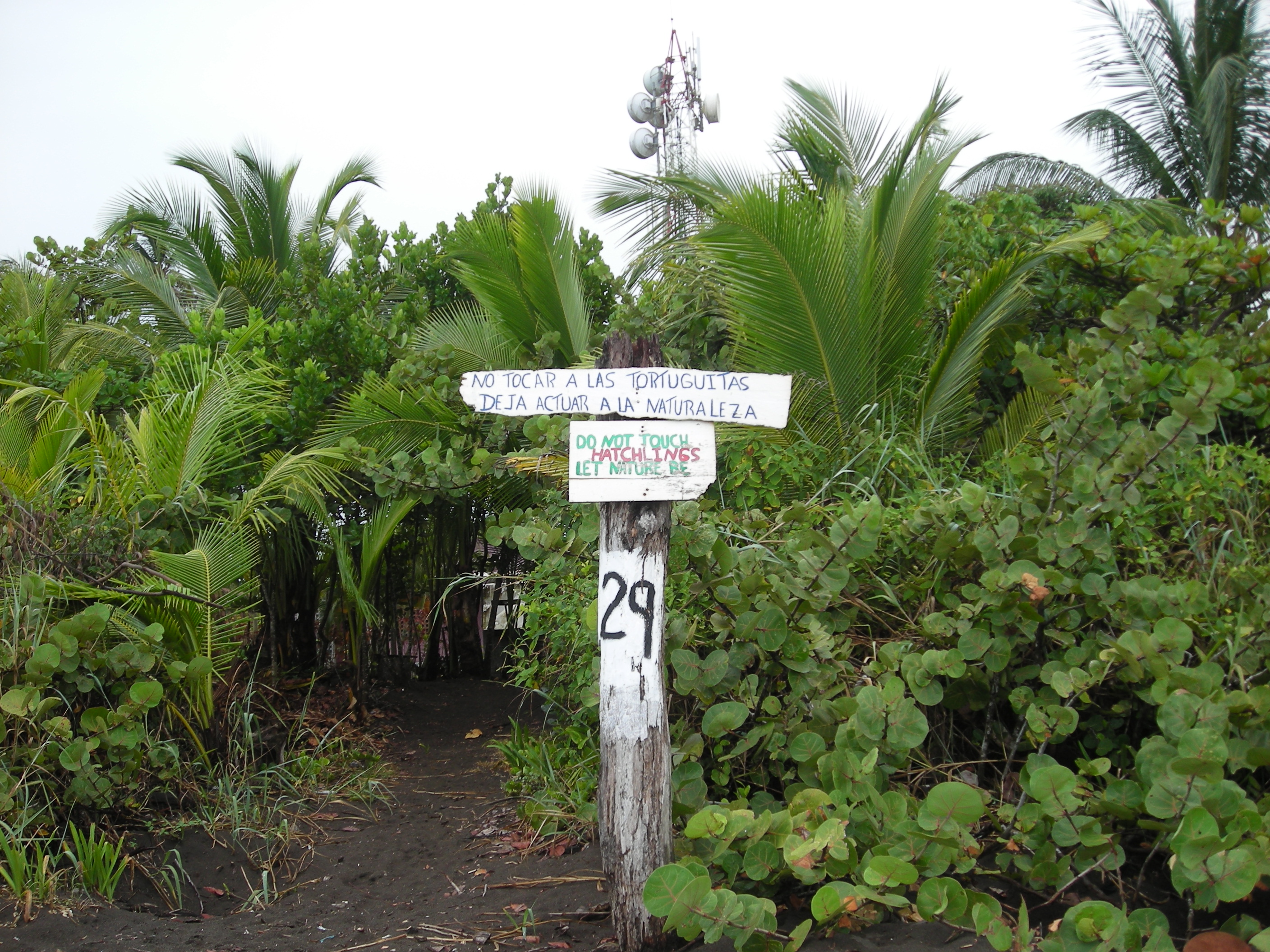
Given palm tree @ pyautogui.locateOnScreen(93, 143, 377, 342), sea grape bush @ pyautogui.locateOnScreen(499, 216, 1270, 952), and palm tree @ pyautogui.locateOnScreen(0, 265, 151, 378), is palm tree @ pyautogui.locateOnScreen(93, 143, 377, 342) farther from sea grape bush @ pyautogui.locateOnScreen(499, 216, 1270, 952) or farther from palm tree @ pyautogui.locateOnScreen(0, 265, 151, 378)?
sea grape bush @ pyautogui.locateOnScreen(499, 216, 1270, 952)

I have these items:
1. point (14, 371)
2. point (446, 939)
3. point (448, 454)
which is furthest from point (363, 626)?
point (446, 939)

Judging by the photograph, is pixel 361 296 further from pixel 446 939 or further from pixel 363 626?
pixel 446 939

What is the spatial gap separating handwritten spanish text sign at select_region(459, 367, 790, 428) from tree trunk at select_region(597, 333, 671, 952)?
30cm

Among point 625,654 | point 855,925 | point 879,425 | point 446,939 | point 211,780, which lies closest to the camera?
point 855,925

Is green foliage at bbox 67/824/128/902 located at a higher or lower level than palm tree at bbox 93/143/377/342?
lower

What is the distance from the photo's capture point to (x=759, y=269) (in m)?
4.72

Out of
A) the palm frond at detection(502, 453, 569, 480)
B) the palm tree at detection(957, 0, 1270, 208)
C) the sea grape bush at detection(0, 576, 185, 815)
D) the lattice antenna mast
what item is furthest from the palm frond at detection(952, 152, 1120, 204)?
the sea grape bush at detection(0, 576, 185, 815)

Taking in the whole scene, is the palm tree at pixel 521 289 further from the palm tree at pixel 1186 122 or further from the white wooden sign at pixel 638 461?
the palm tree at pixel 1186 122

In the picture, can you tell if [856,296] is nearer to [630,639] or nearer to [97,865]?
[630,639]

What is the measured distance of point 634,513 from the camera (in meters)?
2.89

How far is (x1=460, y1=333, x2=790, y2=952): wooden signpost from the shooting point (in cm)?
282

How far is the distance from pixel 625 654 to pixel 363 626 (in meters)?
3.58

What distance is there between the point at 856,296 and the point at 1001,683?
7.27ft

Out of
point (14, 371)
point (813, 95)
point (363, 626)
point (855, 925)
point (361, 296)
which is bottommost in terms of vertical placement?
point (855, 925)
